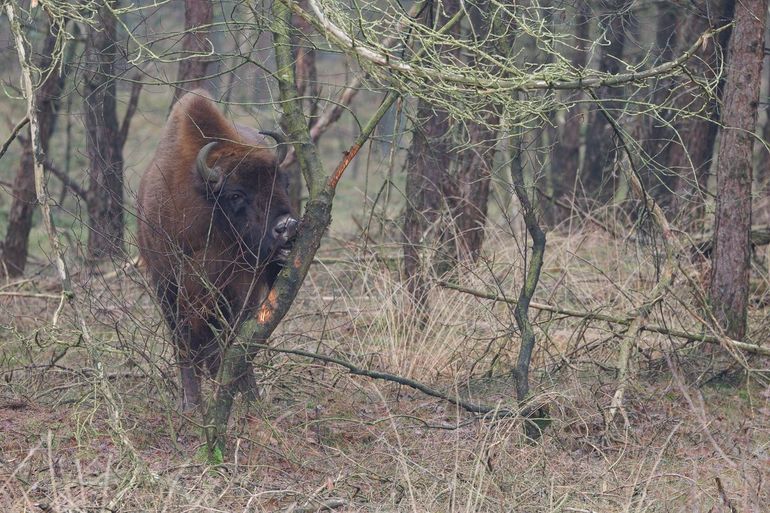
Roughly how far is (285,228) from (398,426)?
4.92ft

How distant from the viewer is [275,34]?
5656 mm

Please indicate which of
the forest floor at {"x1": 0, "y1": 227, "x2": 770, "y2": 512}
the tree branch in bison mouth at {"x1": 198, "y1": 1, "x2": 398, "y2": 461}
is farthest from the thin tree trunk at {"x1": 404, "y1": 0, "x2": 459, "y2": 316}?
the tree branch in bison mouth at {"x1": 198, "y1": 1, "x2": 398, "y2": 461}

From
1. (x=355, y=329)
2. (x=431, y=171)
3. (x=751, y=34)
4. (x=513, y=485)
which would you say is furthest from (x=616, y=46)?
(x=513, y=485)

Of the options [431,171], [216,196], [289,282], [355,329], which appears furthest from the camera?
[431,171]

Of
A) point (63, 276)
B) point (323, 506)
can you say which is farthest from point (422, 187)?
point (323, 506)

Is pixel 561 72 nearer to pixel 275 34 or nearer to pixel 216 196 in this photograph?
pixel 275 34

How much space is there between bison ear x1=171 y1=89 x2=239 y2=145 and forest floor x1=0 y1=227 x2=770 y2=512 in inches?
62.7

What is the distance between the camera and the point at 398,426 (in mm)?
6250

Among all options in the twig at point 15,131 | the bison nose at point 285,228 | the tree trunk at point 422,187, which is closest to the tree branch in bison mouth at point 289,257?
the bison nose at point 285,228

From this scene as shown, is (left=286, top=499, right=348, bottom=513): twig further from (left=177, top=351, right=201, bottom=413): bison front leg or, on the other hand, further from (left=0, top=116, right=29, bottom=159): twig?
(left=0, top=116, right=29, bottom=159): twig

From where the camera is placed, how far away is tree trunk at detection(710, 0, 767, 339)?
718cm

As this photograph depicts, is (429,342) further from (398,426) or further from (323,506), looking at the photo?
(323,506)

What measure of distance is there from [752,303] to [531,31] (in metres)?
4.58

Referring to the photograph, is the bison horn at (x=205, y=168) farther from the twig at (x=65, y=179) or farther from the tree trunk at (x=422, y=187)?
the tree trunk at (x=422, y=187)
